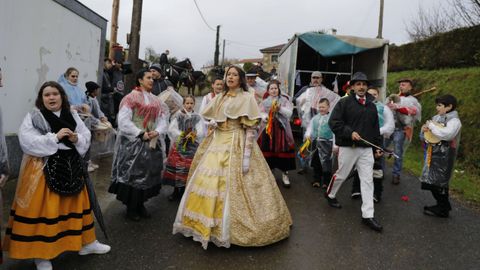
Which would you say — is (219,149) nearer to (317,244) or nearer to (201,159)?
(201,159)

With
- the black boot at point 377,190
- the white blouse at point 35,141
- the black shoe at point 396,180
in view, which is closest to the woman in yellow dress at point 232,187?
the white blouse at point 35,141

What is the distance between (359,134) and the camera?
15.3ft

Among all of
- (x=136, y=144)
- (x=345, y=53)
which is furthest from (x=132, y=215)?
(x=345, y=53)

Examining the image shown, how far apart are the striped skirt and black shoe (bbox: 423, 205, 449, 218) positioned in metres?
4.64

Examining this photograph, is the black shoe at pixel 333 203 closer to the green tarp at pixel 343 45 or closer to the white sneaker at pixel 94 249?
the white sneaker at pixel 94 249

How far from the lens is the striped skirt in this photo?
3012 mm

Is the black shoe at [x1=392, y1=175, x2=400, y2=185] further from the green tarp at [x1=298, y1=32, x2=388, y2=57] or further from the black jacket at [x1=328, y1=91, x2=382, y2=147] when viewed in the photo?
the green tarp at [x1=298, y1=32, x2=388, y2=57]

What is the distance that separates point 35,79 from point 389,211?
5.96 meters

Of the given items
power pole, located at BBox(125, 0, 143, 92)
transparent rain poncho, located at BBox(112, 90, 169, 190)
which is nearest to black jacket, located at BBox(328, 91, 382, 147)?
transparent rain poncho, located at BBox(112, 90, 169, 190)

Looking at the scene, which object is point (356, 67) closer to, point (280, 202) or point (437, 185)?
point (437, 185)

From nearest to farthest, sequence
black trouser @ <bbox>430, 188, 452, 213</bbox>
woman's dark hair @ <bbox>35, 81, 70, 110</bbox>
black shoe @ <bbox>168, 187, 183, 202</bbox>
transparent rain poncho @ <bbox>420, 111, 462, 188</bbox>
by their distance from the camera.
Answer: woman's dark hair @ <bbox>35, 81, 70, 110</bbox> < transparent rain poncho @ <bbox>420, 111, 462, 188</bbox> < black trouser @ <bbox>430, 188, 452, 213</bbox> < black shoe @ <bbox>168, 187, 183, 202</bbox>

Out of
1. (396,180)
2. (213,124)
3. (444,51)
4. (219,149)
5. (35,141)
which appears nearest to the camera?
(35,141)

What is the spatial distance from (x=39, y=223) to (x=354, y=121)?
12.3ft

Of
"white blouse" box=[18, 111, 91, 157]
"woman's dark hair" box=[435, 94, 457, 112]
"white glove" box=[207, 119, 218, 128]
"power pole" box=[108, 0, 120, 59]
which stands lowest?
"white blouse" box=[18, 111, 91, 157]
